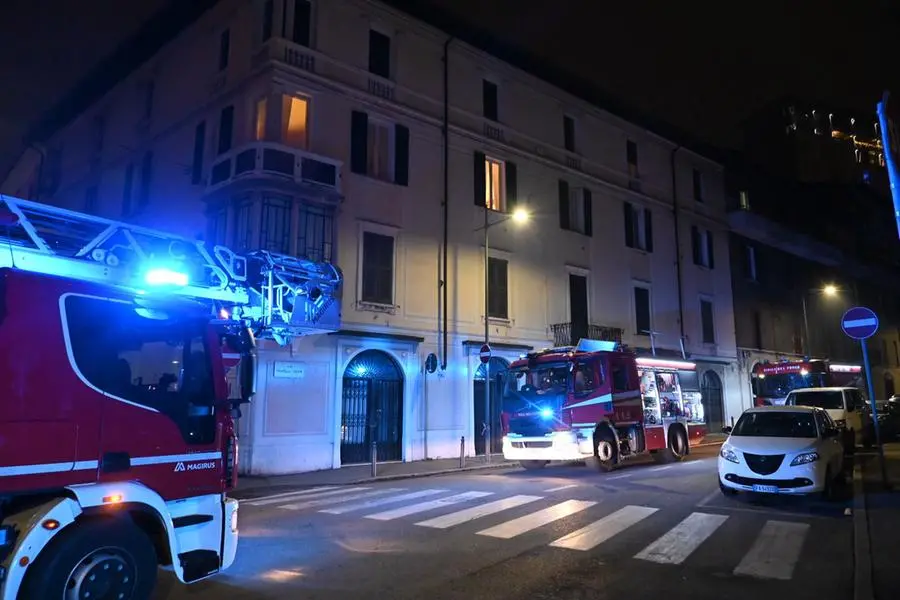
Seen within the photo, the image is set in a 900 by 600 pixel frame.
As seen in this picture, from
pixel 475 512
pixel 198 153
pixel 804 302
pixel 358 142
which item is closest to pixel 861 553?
pixel 475 512

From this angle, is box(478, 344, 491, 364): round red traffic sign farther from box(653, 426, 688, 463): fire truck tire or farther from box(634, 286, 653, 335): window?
box(634, 286, 653, 335): window

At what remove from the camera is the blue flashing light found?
19.8 ft

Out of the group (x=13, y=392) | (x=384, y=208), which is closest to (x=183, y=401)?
(x=13, y=392)

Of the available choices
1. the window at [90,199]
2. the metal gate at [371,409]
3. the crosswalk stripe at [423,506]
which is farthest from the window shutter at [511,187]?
the window at [90,199]

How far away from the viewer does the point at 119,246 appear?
6129 mm

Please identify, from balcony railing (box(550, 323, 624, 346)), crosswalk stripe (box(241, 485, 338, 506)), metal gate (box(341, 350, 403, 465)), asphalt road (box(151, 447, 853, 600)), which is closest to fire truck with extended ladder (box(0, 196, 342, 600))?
asphalt road (box(151, 447, 853, 600))

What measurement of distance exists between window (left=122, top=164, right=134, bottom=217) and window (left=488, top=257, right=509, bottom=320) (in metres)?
14.3

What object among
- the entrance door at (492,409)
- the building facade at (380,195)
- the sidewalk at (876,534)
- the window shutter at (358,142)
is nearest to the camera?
the sidewalk at (876,534)

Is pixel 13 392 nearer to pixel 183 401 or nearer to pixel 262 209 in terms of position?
pixel 183 401

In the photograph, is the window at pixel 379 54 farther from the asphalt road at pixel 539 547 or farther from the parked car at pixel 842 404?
the parked car at pixel 842 404

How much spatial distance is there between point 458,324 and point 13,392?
17.3m

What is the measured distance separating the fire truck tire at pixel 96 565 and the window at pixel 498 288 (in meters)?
18.0

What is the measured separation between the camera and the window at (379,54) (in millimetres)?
20484

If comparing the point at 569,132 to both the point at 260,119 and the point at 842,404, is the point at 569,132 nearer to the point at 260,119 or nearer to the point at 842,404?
the point at 260,119
